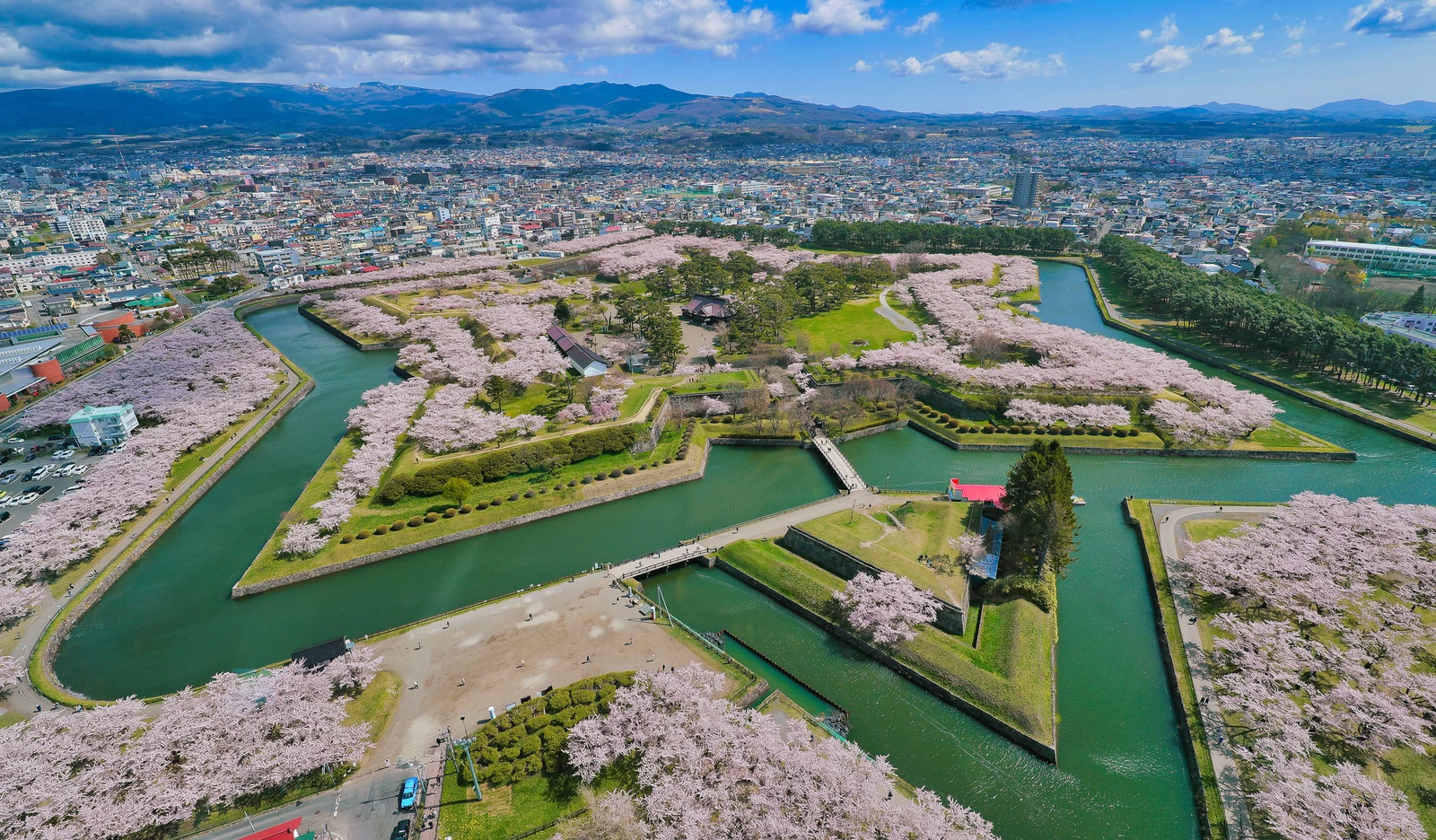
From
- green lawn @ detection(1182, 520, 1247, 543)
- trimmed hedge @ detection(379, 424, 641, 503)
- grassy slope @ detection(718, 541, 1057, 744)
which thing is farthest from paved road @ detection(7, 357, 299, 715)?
green lawn @ detection(1182, 520, 1247, 543)

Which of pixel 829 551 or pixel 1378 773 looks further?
pixel 829 551

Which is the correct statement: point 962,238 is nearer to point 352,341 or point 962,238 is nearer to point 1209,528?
point 1209,528

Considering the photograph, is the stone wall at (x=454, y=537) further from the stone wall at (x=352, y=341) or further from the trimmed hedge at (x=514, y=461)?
the stone wall at (x=352, y=341)

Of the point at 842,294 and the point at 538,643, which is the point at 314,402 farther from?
the point at 842,294

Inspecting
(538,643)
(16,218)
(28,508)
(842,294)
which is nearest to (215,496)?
(28,508)

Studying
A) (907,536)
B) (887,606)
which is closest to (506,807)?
(887,606)

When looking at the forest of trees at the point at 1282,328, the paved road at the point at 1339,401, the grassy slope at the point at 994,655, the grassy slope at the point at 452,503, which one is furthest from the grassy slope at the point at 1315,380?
the grassy slope at the point at 452,503

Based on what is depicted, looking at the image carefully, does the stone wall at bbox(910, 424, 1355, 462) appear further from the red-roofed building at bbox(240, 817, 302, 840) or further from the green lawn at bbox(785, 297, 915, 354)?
the red-roofed building at bbox(240, 817, 302, 840)
